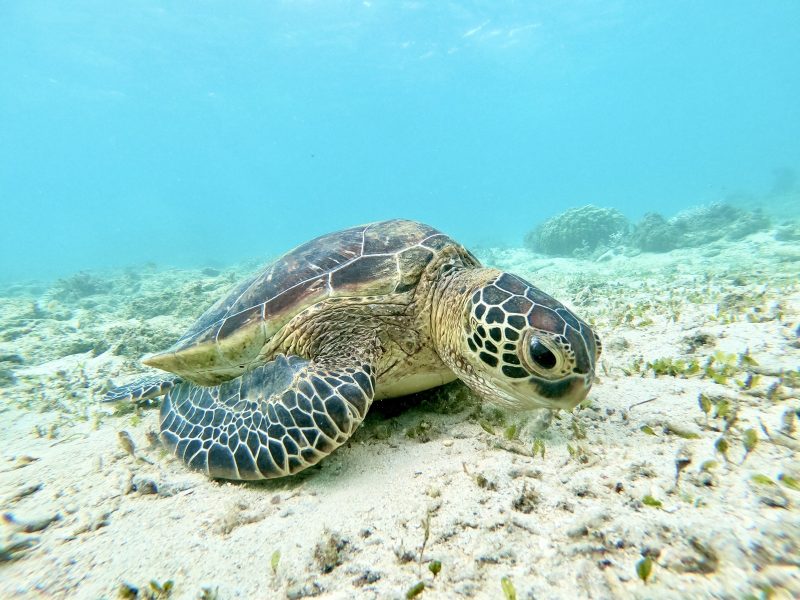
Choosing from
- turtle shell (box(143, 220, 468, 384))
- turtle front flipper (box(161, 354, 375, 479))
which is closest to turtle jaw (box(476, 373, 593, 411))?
turtle front flipper (box(161, 354, 375, 479))

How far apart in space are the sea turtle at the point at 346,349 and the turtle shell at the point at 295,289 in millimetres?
11

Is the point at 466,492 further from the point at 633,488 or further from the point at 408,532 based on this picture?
the point at 633,488

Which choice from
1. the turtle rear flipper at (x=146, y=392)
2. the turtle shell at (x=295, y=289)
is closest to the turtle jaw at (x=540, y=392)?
the turtle shell at (x=295, y=289)

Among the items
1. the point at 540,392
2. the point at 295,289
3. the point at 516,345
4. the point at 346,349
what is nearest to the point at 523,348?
the point at 516,345

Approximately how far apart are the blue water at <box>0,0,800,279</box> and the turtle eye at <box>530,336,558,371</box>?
105 ft

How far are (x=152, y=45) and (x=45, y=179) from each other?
10916 centimetres

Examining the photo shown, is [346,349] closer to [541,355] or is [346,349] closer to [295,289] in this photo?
[295,289]

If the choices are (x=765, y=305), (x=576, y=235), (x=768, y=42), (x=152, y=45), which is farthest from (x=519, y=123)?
(x=765, y=305)

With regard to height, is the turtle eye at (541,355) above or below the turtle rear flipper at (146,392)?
above

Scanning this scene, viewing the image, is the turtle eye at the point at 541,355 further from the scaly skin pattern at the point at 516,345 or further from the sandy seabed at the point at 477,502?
the sandy seabed at the point at 477,502

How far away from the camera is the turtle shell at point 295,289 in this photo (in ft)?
9.43

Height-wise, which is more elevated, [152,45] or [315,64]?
[315,64]

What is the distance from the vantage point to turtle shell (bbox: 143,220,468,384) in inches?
113

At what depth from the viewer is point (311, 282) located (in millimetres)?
2949
